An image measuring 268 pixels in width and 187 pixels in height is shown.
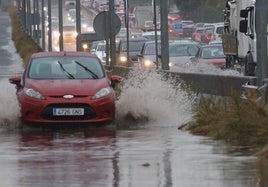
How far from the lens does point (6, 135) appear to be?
18.4 metres

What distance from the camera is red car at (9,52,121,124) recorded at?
19.0 meters

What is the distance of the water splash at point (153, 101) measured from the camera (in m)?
20.0

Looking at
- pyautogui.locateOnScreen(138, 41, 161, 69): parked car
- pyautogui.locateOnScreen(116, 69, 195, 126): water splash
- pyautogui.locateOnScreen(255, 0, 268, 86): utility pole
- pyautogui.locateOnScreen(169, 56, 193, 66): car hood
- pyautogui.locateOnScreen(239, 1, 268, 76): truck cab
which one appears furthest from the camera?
pyautogui.locateOnScreen(169, 56, 193, 66): car hood

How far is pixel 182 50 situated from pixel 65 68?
82.1ft

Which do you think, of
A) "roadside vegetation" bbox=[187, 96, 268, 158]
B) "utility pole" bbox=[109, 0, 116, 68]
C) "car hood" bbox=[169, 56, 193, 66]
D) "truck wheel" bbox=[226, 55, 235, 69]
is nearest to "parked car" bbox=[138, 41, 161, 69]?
"car hood" bbox=[169, 56, 193, 66]

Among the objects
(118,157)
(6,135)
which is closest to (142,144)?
(118,157)

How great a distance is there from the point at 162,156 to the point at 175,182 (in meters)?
2.47

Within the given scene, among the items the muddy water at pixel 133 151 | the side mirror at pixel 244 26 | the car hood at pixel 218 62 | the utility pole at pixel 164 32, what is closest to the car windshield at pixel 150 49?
the car hood at pixel 218 62

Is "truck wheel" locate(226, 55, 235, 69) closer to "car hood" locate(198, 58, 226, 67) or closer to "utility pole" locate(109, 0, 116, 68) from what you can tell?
"car hood" locate(198, 58, 226, 67)

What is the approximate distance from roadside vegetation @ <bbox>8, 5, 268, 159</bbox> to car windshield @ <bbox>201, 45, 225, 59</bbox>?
77.7ft

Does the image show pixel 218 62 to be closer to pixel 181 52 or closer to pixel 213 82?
pixel 181 52

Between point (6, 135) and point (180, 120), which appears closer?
point (6, 135)

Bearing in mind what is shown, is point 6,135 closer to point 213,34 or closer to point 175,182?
point 175,182

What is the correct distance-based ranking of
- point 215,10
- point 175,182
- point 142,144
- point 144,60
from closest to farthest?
point 175,182, point 142,144, point 144,60, point 215,10
